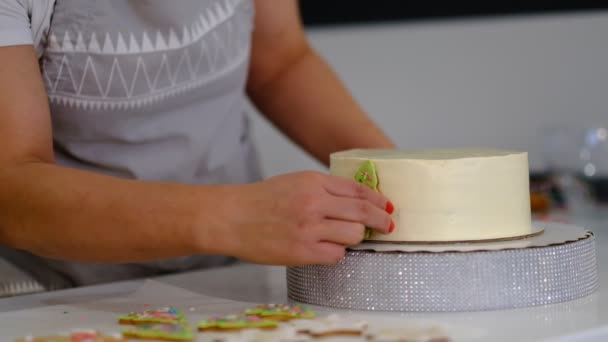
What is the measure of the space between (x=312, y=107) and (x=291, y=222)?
2.06ft

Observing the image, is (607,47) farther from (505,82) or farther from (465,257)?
(465,257)

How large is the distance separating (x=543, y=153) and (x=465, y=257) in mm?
1360

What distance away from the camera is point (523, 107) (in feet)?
7.50

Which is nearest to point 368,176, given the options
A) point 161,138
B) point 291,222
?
point 291,222

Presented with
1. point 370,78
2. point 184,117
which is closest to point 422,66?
point 370,78

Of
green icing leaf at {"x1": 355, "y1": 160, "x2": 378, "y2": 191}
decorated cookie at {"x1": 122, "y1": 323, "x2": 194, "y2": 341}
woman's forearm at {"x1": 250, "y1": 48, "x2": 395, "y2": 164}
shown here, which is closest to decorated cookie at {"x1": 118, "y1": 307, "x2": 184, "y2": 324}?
decorated cookie at {"x1": 122, "y1": 323, "x2": 194, "y2": 341}

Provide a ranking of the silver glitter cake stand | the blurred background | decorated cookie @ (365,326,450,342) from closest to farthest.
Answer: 1. decorated cookie @ (365,326,450,342)
2. the silver glitter cake stand
3. the blurred background

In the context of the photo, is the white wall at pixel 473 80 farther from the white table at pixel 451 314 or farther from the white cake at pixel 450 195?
the white cake at pixel 450 195

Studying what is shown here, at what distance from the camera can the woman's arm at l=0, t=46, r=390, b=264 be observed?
32.0 inches

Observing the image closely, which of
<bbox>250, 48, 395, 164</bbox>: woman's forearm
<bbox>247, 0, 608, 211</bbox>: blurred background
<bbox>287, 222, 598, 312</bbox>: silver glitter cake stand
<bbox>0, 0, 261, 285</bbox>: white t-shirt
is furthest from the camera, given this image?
<bbox>247, 0, 608, 211</bbox>: blurred background

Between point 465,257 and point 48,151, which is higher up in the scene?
point 48,151

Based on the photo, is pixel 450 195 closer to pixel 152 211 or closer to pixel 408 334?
pixel 408 334

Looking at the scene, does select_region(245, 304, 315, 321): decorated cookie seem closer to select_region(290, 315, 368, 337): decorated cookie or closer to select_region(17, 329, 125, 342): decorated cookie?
select_region(290, 315, 368, 337): decorated cookie

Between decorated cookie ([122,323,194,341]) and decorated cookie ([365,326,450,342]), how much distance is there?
0.49 feet
